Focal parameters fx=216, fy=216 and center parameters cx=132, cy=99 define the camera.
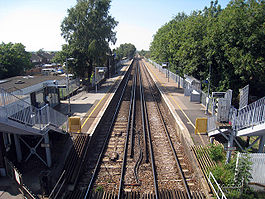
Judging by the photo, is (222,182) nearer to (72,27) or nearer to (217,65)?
(217,65)

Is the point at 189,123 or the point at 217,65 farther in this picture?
the point at 217,65

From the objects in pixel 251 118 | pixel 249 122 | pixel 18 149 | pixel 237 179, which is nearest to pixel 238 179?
pixel 237 179

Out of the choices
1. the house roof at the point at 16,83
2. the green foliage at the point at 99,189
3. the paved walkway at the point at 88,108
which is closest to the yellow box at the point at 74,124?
the paved walkway at the point at 88,108

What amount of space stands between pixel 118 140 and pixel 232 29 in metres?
13.4

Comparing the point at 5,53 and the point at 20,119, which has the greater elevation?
the point at 5,53

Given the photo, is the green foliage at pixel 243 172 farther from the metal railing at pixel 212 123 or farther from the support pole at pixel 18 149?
the support pole at pixel 18 149

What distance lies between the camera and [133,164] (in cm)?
1114

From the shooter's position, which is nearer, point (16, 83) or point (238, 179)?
point (238, 179)

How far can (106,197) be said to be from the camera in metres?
8.69

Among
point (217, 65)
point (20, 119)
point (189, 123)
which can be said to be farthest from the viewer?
point (217, 65)

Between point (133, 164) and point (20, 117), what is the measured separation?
5845mm

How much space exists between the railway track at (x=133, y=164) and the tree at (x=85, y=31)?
15296 mm

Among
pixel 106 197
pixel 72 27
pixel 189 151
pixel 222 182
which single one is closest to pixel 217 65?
pixel 189 151

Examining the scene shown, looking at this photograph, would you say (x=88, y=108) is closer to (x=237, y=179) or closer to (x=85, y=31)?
(x=237, y=179)
